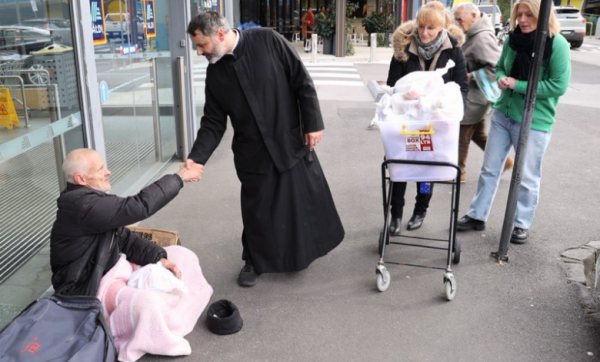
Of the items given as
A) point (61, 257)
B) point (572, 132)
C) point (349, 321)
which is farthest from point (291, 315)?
point (572, 132)

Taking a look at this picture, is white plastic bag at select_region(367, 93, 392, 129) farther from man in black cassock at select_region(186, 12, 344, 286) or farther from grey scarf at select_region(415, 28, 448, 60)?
grey scarf at select_region(415, 28, 448, 60)

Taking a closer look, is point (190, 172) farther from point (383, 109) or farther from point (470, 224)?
point (470, 224)

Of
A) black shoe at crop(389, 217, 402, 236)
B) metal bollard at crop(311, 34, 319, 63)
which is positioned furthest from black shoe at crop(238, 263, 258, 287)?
metal bollard at crop(311, 34, 319, 63)

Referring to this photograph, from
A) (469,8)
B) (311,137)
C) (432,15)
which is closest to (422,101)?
(311,137)

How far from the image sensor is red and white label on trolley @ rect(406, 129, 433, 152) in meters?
3.83

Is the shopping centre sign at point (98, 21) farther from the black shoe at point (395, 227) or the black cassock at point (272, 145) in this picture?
the black shoe at point (395, 227)

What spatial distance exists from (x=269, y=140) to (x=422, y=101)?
1.02 meters

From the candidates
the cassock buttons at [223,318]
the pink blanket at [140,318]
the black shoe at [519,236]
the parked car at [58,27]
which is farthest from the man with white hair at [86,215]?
the black shoe at [519,236]

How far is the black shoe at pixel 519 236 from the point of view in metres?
4.78

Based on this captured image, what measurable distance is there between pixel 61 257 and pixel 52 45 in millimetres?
1488

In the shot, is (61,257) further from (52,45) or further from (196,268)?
(52,45)

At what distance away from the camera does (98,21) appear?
15.2 feet

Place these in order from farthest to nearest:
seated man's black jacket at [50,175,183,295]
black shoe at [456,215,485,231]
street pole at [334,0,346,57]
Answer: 1. street pole at [334,0,346,57]
2. black shoe at [456,215,485,231]
3. seated man's black jacket at [50,175,183,295]

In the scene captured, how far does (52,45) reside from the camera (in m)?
3.81
